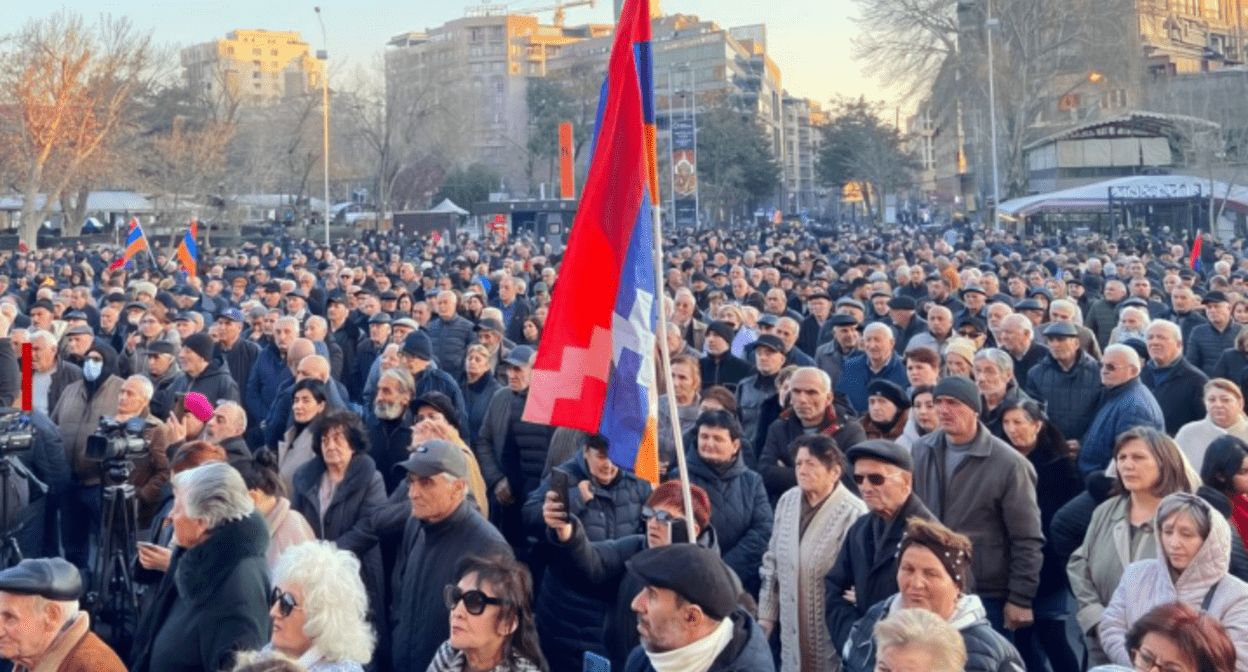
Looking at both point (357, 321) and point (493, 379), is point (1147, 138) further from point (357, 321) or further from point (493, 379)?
point (493, 379)

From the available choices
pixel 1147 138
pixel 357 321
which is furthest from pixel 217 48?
pixel 357 321

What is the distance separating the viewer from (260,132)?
8588 centimetres

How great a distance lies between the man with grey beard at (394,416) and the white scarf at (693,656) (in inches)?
179

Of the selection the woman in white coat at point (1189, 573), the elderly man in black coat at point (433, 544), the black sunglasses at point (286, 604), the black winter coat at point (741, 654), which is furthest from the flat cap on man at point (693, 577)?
the woman in white coat at point (1189, 573)

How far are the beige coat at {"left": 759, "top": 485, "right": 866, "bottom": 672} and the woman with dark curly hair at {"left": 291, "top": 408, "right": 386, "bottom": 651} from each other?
1716mm

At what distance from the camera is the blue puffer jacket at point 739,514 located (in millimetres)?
6789

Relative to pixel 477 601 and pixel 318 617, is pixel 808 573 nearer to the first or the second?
pixel 477 601

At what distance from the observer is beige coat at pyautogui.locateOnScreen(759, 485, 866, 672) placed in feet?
20.0

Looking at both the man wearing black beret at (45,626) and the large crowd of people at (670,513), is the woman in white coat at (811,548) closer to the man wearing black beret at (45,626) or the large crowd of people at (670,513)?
the large crowd of people at (670,513)

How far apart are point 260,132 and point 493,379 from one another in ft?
257

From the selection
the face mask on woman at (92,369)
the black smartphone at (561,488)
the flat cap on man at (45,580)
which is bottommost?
the flat cap on man at (45,580)

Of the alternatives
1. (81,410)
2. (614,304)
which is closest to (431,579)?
(614,304)

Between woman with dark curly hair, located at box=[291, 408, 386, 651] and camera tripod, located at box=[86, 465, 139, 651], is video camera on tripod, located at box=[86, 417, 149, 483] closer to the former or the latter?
camera tripod, located at box=[86, 465, 139, 651]

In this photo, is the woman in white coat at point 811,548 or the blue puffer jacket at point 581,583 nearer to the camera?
the blue puffer jacket at point 581,583
